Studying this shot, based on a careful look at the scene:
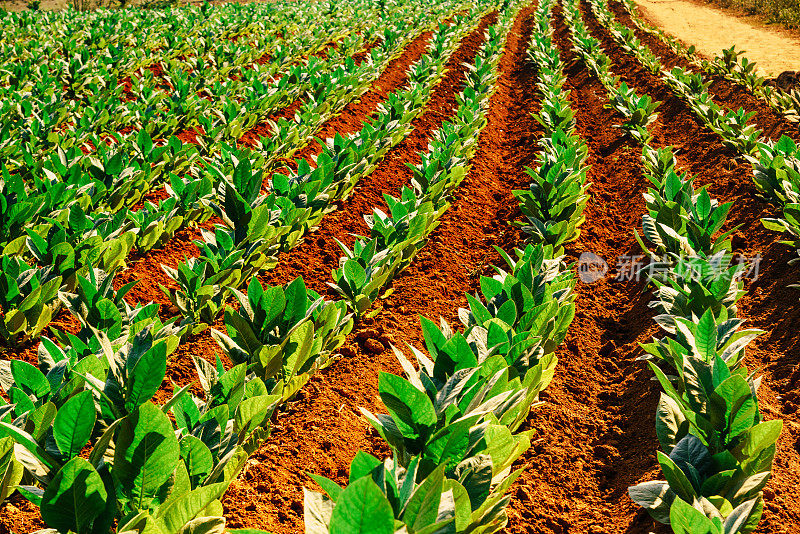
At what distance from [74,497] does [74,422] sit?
0.26 meters

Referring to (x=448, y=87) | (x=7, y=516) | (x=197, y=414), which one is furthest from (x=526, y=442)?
(x=448, y=87)

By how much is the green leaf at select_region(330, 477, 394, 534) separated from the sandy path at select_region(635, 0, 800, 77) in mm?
11869

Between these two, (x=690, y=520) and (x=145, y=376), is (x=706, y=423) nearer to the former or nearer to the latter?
(x=690, y=520)

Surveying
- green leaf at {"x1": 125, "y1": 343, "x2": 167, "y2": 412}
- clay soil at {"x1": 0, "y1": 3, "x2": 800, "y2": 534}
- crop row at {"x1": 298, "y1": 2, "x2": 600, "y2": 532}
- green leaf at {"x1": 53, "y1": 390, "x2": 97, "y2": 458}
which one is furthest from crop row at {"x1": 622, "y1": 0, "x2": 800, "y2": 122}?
green leaf at {"x1": 53, "y1": 390, "x2": 97, "y2": 458}

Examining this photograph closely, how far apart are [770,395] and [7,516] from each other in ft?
11.2

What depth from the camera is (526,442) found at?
89.7 inches

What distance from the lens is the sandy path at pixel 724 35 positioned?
1488cm

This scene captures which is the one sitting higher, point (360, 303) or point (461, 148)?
point (461, 148)

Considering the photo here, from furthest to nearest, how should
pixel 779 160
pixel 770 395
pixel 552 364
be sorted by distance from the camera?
pixel 779 160 → pixel 770 395 → pixel 552 364

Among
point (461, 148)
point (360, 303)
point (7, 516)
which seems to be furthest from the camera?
point (461, 148)

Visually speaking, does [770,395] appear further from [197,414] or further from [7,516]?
[7,516]

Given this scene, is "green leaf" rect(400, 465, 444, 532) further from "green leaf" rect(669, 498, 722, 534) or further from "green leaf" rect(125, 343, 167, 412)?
"green leaf" rect(125, 343, 167, 412)

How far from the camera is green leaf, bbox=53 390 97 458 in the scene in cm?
184

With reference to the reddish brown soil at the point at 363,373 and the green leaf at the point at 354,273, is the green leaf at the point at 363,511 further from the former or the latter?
the green leaf at the point at 354,273
